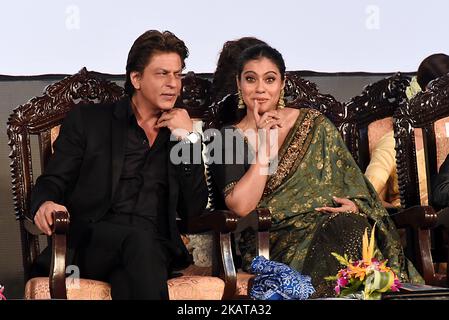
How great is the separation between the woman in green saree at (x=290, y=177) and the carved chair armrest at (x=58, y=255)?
2.19 ft

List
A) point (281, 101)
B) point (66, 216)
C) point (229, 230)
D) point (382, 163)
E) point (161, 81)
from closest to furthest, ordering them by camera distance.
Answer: point (66, 216), point (229, 230), point (161, 81), point (281, 101), point (382, 163)

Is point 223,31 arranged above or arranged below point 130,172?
above

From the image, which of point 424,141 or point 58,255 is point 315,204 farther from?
point 58,255

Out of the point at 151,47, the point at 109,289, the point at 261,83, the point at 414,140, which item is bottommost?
the point at 109,289

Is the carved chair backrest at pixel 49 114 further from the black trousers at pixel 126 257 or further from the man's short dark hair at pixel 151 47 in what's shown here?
the black trousers at pixel 126 257

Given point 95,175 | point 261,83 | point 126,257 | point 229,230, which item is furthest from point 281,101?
point 126,257

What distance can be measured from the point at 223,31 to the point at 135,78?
0.88 m

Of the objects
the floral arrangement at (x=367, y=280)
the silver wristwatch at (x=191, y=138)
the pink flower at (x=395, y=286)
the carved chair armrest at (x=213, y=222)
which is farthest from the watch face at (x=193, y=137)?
the pink flower at (x=395, y=286)

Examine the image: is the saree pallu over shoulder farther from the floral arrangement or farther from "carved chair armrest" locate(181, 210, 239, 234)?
the floral arrangement

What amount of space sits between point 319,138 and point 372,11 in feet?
2.76

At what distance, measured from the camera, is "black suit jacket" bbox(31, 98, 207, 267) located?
3420mm

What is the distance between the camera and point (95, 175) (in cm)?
347

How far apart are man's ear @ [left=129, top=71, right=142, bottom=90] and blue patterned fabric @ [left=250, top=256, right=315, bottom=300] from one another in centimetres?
104
